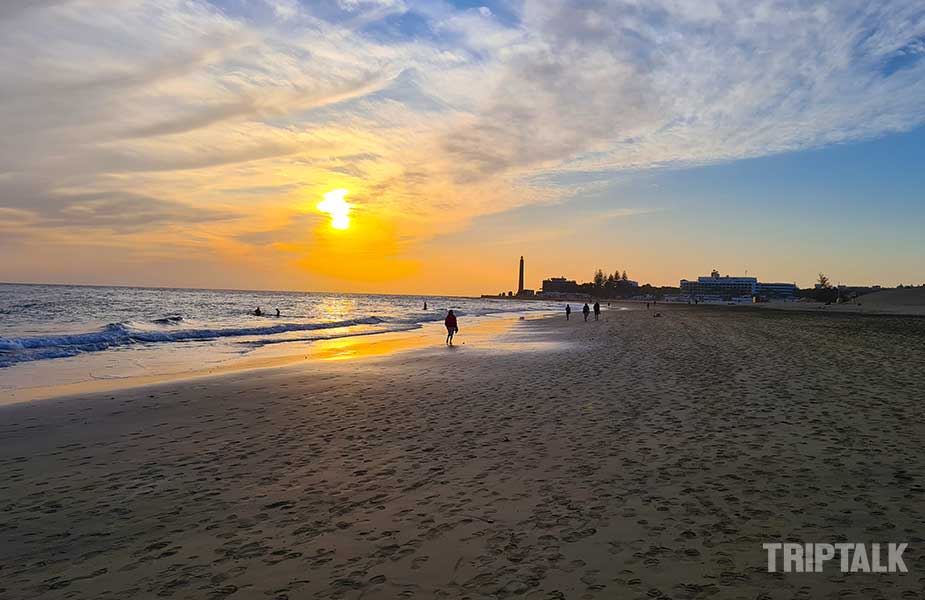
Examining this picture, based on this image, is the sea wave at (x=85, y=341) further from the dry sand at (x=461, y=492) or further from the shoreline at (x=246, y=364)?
the dry sand at (x=461, y=492)

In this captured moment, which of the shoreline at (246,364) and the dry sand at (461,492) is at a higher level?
the dry sand at (461,492)

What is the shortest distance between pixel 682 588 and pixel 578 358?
1692cm

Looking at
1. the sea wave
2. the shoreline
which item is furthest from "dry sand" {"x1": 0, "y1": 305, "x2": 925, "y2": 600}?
the sea wave

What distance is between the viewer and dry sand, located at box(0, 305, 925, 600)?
4.54 m

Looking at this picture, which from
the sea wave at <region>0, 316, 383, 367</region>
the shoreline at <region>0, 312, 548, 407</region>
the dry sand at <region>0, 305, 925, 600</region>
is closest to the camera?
the dry sand at <region>0, 305, 925, 600</region>

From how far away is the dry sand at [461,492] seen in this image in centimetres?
454

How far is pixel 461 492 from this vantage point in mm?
6520

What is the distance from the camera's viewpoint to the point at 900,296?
108250 mm

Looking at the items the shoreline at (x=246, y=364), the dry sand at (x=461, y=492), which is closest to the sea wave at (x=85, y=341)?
the shoreline at (x=246, y=364)

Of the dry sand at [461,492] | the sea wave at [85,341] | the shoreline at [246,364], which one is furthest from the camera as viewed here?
the sea wave at [85,341]

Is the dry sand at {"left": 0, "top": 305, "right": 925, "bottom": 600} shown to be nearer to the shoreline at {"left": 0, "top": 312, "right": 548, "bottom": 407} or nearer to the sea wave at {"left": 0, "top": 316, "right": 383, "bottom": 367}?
the shoreline at {"left": 0, "top": 312, "right": 548, "bottom": 407}

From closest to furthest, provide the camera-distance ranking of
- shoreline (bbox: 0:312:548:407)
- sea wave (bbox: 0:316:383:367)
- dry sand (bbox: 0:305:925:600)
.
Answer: dry sand (bbox: 0:305:925:600) → shoreline (bbox: 0:312:548:407) → sea wave (bbox: 0:316:383:367)

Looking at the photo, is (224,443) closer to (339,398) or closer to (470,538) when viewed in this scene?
(339,398)

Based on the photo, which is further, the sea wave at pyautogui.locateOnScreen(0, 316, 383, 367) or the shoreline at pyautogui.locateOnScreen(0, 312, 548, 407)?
the sea wave at pyautogui.locateOnScreen(0, 316, 383, 367)
